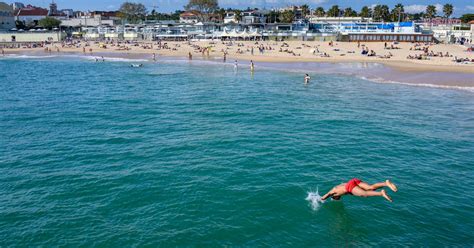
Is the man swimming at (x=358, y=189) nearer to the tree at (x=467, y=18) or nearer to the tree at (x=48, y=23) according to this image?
the tree at (x=467, y=18)

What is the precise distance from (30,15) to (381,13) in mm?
134066

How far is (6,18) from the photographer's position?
130 m

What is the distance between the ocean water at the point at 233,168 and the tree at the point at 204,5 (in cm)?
10866

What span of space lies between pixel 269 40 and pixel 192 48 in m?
21.2

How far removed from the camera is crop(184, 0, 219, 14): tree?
465 feet

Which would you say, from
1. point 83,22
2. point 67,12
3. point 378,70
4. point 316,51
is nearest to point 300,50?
point 316,51

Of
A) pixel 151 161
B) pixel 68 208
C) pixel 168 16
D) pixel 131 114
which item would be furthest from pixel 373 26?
pixel 168 16

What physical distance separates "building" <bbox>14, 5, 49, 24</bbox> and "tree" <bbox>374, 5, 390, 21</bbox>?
12632 centimetres

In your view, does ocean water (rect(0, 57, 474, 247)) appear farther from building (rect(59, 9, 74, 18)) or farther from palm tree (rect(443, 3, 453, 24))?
building (rect(59, 9, 74, 18))

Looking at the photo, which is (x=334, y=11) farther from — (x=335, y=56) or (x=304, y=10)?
(x=335, y=56)

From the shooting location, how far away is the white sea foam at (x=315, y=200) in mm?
16389

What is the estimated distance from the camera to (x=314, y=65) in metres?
64.8

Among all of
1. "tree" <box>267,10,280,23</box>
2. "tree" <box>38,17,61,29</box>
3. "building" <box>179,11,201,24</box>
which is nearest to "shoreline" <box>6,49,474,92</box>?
"tree" <box>267,10,280,23</box>

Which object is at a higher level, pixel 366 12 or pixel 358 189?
pixel 366 12
